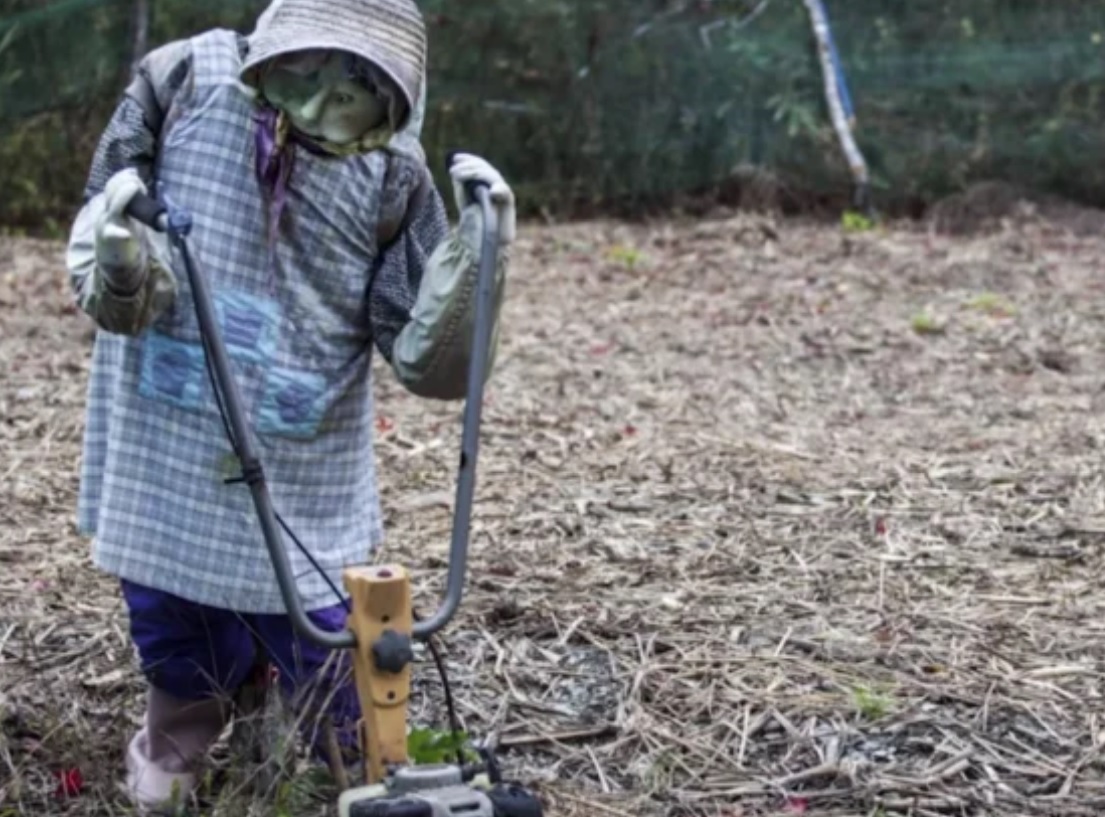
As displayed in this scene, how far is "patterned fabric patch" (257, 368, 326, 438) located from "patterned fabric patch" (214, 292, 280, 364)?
0.04 meters

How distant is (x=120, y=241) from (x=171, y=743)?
0.94 metres

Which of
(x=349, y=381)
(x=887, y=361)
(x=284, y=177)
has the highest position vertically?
(x=284, y=177)

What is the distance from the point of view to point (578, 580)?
14.4 feet

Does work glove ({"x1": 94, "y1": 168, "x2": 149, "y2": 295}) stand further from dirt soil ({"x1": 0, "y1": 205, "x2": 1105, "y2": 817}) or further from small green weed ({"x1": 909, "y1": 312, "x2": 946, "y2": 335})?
small green weed ({"x1": 909, "y1": 312, "x2": 946, "y2": 335})

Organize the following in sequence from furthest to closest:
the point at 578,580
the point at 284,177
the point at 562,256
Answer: the point at 562,256
the point at 578,580
the point at 284,177

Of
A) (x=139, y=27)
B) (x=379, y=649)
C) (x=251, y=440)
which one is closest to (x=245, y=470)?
(x=251, y=440)

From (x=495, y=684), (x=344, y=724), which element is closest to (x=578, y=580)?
(x=495, y=684)

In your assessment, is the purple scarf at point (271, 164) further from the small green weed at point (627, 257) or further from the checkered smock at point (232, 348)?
the small green weed at point (627, 257)

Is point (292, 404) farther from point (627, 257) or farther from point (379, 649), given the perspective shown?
point (627, 257)

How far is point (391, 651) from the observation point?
2479 millimetres

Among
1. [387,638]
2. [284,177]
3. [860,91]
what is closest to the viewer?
[387,638]

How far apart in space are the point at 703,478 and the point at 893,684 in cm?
175

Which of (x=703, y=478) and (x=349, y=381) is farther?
(x=703, y=478)

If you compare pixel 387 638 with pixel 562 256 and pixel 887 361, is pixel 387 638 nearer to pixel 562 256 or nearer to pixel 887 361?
pixel 887 361
